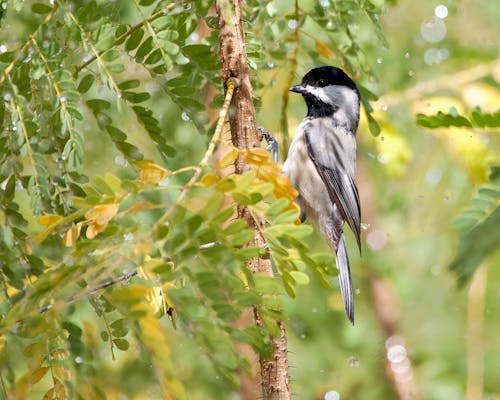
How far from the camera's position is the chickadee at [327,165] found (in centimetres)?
328

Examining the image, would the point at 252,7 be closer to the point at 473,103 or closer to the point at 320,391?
the point at 473,103

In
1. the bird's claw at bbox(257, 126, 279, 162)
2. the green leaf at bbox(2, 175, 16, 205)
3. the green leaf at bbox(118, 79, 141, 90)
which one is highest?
the green leaf at bbox(118, 79, 141, 90)

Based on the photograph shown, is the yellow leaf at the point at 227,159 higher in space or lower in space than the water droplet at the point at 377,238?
higher

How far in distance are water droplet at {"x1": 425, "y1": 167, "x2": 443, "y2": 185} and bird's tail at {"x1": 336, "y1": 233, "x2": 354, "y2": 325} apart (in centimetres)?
105

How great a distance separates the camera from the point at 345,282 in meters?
3.15

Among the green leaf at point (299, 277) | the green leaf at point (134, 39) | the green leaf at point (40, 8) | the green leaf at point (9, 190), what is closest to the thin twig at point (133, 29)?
the green leaf at point (134, 39)

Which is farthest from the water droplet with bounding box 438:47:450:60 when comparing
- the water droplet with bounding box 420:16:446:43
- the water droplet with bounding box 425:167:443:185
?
the water droplet with bounding box 425:167:443:185

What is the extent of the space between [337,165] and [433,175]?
3.51 ft

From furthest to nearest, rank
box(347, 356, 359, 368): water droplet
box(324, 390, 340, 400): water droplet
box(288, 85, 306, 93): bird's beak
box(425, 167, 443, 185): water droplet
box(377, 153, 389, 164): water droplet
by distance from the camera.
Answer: box(425, 167, 443, 185): water droplet < box(377, 153, 389, 164): water droplet < box(324, 390, 340, 400): water droplet < box(347, 356, 359, 368): water droplet < box(288, 85, 306, 93): bird's beak

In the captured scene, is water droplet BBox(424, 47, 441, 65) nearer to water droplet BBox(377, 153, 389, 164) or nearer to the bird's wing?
water droplet BBox(377, 153, 389, 164)

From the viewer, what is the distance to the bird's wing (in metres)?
3.28

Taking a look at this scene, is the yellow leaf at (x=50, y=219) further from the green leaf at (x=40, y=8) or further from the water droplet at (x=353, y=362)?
the water droplet at (x=353, y=362)

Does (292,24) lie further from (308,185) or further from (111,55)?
(308,185)

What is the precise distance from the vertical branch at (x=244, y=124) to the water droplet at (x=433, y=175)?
247 cm
